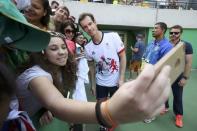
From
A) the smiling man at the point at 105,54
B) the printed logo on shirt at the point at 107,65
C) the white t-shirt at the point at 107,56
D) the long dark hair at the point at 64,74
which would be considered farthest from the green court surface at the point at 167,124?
the long dark hair at the point at 64,74

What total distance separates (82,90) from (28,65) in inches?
35.3

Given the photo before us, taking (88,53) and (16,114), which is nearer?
(16,114)

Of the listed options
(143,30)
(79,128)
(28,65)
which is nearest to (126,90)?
(28,65)

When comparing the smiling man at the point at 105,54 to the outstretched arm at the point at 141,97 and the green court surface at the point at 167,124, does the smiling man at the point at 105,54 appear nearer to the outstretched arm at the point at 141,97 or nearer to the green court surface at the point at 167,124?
the green court surface at the point at 167,124

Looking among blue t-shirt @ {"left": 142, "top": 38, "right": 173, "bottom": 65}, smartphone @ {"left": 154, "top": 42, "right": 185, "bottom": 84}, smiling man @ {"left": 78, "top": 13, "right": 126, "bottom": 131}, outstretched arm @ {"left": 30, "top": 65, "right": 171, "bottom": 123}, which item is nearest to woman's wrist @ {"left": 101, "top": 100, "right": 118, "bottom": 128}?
outstretched arm @ {"left": 30, "top": 65, "right": 171, "bottom": 123}

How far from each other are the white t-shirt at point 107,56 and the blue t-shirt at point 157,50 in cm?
59

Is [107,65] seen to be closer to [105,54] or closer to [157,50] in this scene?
[105,54]

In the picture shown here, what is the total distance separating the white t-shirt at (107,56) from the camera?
2881 millimetres

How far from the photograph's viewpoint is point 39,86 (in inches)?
37.8

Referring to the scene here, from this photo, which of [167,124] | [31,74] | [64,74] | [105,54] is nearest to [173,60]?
[31,74]

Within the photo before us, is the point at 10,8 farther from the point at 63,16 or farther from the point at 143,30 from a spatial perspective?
the point at 143,30

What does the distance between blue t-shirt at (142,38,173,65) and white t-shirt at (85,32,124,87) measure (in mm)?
591

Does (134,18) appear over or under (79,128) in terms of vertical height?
over

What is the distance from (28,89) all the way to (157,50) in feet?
8.20
